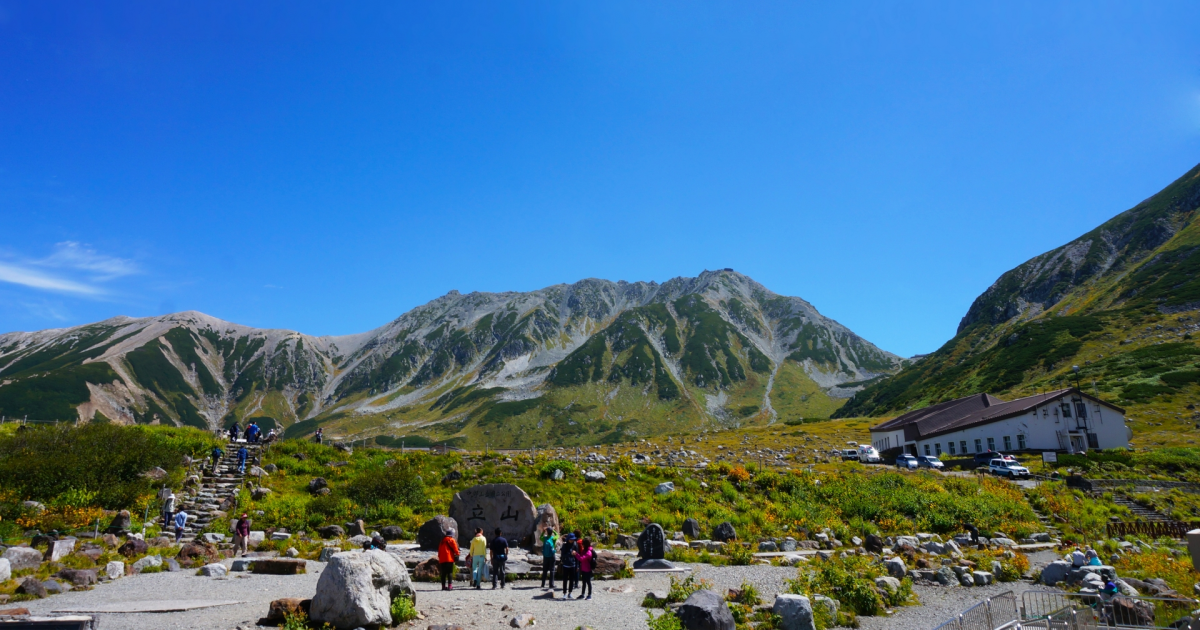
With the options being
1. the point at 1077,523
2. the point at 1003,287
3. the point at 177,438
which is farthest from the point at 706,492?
the point at 1003,287

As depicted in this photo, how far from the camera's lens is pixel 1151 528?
105ft

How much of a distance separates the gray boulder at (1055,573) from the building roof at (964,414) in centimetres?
5136

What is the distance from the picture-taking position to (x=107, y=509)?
26.9 m

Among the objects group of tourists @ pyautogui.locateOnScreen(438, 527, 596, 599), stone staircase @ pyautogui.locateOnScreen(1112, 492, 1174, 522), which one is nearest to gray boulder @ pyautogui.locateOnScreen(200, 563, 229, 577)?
group of tourists @ pyautogui.locateOnScreen(438, 527, 596, 599)

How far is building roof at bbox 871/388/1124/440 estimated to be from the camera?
6350 cm

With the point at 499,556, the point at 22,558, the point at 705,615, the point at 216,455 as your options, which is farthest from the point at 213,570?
the point at 216,455

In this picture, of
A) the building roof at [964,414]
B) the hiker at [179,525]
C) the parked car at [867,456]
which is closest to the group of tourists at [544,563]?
the hiker at [179,525]

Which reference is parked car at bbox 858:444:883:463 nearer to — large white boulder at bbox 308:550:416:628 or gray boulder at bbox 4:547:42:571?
large white boulder at bbox 308:550:416:628

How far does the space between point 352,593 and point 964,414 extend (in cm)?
8333

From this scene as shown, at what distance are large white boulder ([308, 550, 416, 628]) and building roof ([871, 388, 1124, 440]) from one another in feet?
234

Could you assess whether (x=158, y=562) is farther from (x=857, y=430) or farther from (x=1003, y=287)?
(x=1003, y=287)

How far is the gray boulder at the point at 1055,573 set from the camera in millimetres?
20156

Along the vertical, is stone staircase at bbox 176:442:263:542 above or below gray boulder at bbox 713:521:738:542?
above

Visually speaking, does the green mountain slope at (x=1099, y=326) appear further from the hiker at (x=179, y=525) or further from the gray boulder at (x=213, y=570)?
the hiker at (x=179, y=525)
